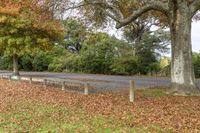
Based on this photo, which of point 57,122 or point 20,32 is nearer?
point 57,122

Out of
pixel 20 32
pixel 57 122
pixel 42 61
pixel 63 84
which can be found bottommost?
pixel 57 122

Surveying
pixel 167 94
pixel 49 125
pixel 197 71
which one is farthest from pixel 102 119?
pixel 197 71

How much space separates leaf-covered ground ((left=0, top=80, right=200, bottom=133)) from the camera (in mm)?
8500

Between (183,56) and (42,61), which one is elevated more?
(42,61)

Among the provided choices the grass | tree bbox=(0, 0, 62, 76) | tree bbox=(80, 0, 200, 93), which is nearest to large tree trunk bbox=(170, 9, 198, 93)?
tree bbox=(80, 0, 200, 93)

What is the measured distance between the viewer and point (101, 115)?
10.1 metres

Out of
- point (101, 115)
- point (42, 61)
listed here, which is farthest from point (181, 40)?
point (42, 61)

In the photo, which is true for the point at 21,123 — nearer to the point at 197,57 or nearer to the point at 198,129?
the point at 198,129

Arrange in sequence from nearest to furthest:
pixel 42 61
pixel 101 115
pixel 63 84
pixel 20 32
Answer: pixel 101 115 < pixel 63 84 < pixel 20 32 < pixel 42 61

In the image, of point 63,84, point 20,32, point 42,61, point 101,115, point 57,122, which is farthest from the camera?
point 42,61

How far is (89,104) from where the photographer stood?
40.6ft

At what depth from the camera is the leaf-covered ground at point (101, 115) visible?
27.9 ft

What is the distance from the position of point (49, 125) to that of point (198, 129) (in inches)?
162

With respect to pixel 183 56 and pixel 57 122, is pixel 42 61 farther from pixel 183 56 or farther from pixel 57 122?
pixel 57 122
